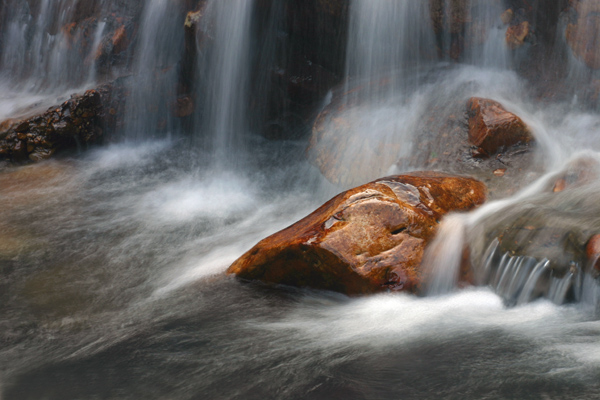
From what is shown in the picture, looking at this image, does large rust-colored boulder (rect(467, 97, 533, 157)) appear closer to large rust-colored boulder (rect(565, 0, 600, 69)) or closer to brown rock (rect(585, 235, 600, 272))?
large rust-colored boulder (rect(565, 0, 600, 69))

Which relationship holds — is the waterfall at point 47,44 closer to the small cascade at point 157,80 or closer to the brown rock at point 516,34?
the small cascade at point 157,80

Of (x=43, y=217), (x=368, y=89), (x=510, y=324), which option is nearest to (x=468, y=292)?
(x=510, y=324)

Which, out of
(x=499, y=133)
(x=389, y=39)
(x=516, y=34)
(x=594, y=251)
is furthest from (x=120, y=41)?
(x=594, y=251)

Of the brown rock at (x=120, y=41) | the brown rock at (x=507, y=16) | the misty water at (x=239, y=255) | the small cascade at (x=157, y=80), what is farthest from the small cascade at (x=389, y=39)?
the brown rock at (x=120, y=41)

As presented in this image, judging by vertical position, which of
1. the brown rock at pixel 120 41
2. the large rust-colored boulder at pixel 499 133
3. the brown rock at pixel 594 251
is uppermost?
the brown rock at pixel 120 41

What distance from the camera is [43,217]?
7309 millimetres

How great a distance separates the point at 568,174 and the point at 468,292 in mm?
2208

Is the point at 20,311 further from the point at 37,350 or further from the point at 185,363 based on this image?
the point at 185,363

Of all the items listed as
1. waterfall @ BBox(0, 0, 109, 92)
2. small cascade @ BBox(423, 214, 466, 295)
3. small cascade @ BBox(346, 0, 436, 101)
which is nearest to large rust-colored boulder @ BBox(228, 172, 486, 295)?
small cascade @ BBox(423, 214, 466, 295)

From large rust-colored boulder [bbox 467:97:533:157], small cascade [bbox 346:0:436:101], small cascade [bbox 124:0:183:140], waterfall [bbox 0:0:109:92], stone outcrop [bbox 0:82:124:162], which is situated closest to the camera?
large rust-colored boulder [bbox 467:97:533:157]

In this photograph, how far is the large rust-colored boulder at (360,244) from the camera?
472 cm

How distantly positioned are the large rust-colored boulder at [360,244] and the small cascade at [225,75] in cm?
420

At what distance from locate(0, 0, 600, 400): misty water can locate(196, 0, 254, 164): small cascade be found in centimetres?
3

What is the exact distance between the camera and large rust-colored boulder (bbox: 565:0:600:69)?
7.32m
